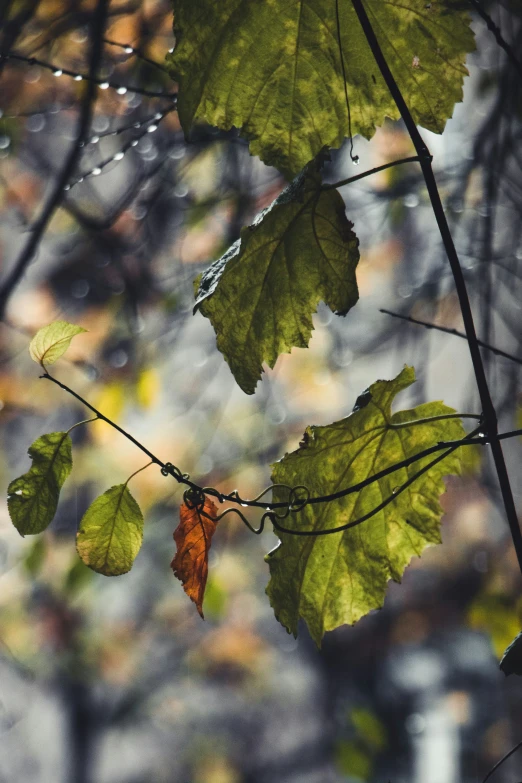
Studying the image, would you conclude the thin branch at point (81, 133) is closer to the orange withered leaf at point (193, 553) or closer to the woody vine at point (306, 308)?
the woody vine at point (306, 308)

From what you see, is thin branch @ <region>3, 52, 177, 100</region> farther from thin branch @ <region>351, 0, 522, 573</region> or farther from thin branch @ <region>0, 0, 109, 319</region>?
thin branch @ <region>351, 0, 522, 573</region>

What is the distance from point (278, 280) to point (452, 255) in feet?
0.33

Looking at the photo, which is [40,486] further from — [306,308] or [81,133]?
[81,133]

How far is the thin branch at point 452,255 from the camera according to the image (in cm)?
29

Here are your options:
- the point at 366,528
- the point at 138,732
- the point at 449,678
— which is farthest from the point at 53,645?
the point at 366,528

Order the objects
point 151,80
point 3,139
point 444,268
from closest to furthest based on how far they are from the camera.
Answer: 1. point 151,80
2. point 444,268
3. point 3,139

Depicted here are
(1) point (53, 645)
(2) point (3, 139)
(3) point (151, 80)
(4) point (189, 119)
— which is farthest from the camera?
(1) point (53, 645)

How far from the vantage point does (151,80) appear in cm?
120

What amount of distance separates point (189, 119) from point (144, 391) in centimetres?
161

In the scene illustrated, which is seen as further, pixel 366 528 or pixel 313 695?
pixel 313 695

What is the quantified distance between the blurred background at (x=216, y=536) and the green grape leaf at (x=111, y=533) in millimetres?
1439

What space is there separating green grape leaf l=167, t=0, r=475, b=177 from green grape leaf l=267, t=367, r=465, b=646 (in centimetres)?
16

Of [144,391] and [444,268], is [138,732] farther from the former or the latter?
[444,268]

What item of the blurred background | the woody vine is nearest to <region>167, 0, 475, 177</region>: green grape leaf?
the woody vine
